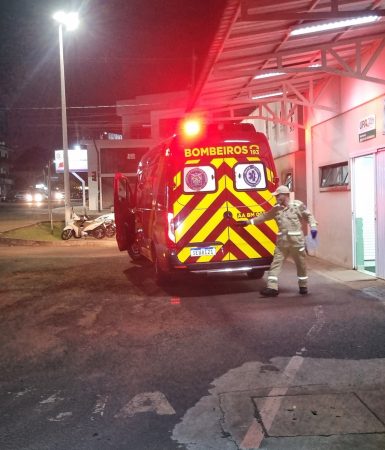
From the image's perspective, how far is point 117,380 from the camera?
4926 mm

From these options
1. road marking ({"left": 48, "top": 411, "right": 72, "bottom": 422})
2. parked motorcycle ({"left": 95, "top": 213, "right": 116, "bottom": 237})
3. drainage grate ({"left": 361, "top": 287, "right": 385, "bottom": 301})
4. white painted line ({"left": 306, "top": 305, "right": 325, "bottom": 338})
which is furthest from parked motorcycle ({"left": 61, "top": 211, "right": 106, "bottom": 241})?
road marking ({"left": 48, "top": 411, "right": 72, "bottom": 422})

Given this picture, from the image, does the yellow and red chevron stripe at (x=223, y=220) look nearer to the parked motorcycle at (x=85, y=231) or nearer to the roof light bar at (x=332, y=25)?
the roof light bar at (x=332, y=25)

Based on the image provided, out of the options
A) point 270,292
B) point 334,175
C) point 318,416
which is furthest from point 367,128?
point 318,416

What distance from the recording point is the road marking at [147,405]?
4.17m

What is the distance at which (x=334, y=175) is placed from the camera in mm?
12109

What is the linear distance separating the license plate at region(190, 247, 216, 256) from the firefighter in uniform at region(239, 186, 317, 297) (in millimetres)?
935

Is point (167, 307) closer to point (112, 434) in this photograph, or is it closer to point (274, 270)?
point (274, 270)

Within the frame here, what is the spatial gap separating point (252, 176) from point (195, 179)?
98 centimetres

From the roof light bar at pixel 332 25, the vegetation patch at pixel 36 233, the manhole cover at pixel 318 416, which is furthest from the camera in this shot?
the vegetation patch at pixel 36 233

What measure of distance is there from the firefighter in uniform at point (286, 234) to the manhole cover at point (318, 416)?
4.07m

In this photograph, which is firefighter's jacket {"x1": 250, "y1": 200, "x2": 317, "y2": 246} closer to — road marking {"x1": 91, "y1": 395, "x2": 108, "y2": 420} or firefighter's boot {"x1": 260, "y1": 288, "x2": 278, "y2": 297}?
firefighter's boot {"x1": 260, "y1": 288, "x2": 278, "y2": 297}

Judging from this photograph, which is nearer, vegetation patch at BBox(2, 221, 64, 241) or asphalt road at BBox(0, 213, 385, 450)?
asphalt road at BBox(0, 213, 385, 450)

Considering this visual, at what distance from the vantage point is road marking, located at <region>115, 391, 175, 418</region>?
4.17 meters

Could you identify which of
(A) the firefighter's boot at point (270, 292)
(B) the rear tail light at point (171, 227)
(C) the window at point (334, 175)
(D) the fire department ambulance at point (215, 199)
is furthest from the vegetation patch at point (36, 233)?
(A) the firefighter's boot at point (270, 292)
